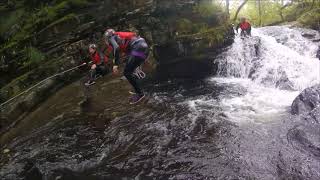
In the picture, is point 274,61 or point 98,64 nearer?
point 98,64

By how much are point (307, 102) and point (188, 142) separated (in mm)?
3682

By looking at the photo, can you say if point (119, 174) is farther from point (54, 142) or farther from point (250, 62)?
point (250, 62)

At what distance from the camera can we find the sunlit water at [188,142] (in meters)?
7.33

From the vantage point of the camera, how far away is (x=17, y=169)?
8352 millimetres

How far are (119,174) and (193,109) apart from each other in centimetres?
438

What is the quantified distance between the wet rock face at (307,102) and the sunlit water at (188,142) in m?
0.33

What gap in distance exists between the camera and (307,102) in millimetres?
9836

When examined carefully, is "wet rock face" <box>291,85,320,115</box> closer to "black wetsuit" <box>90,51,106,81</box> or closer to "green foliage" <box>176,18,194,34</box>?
"black wetsuit" <box>90,51,106,81</box>

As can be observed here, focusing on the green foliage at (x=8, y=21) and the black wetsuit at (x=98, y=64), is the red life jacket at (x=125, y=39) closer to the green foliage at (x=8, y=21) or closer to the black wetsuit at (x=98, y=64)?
the black wetsuit at (x=98, y=64)

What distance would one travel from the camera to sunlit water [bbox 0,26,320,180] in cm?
733

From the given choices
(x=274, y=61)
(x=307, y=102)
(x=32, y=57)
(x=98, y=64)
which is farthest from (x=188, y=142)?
(x=274, y=61)

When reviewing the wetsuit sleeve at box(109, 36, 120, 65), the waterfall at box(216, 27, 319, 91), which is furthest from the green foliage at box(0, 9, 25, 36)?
the waterfall at box(216, 27, 319, 91)

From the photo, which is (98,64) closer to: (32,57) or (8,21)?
(32,57)

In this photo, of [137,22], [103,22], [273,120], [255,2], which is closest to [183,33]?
[137,22]
